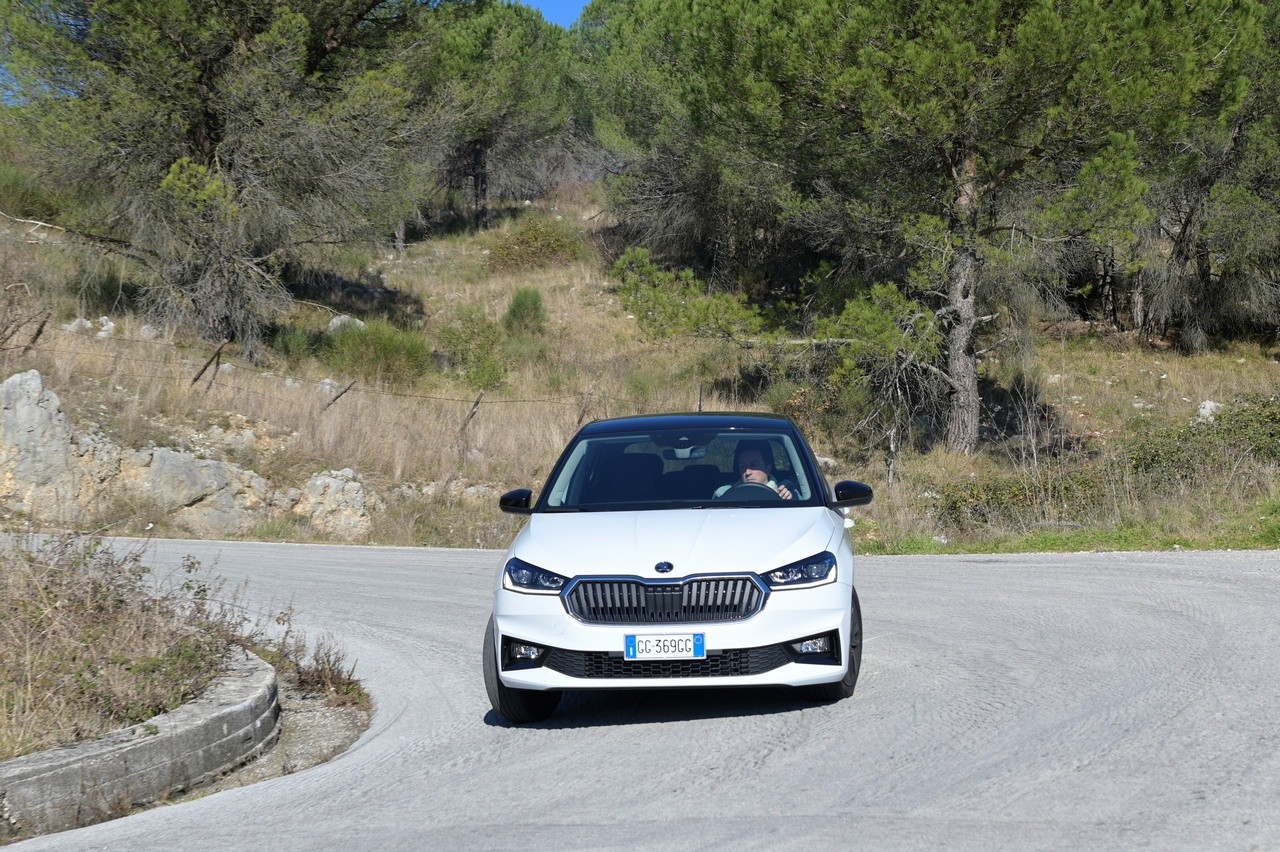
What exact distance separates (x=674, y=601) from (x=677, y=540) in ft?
1.24

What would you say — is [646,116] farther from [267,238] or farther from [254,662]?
[254,662]

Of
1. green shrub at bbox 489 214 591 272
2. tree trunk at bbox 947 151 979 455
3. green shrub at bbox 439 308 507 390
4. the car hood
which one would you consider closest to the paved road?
the car hood

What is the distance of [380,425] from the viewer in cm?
2448

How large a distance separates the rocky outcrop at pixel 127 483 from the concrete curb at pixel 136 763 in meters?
13.9

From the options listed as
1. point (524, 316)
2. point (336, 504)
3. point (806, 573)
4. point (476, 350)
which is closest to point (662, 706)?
point (806, 573)

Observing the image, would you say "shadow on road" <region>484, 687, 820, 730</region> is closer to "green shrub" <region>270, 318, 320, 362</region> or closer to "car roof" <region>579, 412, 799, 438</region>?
"car roof" <region>579, 412, 799, 438</region>

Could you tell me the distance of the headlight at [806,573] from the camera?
21.3ft

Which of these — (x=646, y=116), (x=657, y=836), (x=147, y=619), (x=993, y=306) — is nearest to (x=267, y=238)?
(x=646, y=116)

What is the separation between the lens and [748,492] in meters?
7.71

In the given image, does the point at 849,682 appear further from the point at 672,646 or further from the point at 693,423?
the point at 693,423

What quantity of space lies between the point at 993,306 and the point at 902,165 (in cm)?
981

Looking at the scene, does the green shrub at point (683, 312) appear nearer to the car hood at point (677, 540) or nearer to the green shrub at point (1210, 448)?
the green shrub at point (1210, 448)

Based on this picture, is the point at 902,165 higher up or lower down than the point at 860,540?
higher up

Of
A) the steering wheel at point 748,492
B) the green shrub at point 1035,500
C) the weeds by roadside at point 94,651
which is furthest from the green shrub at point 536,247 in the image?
the steering wheel at point 748,492
